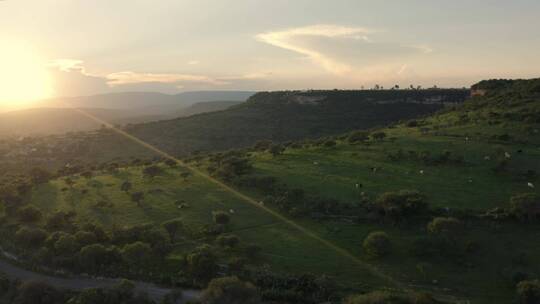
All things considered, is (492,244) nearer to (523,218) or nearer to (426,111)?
(523,218)

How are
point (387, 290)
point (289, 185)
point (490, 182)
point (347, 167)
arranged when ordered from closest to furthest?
point (387, 290) < point (490, 182) < point (289, 185) < point (347, 167)

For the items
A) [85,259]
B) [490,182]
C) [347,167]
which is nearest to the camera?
[85,259]

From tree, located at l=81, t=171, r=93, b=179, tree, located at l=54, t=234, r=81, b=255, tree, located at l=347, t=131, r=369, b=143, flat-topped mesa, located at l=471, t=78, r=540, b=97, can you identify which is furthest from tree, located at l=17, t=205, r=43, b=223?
flat-topped mesa, located at l=471, t=78, r=540, b=97

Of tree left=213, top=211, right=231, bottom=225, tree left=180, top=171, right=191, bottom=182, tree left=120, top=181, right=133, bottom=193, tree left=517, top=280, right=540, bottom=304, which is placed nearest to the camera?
tree left=517, top=280, right=540, bottom=304

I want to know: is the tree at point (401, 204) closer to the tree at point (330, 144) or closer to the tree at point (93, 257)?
the tree at point (93, 257)

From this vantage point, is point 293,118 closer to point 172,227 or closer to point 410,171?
point 410,171


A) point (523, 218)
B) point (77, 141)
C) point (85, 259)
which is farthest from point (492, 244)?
point (77, 141)

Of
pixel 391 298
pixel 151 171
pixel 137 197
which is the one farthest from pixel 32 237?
pixel 391 298

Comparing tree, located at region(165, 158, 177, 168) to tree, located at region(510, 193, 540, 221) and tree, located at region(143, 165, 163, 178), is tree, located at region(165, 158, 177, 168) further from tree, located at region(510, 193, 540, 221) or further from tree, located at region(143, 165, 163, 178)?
tree, located at region(510, 193, 540, 221)
